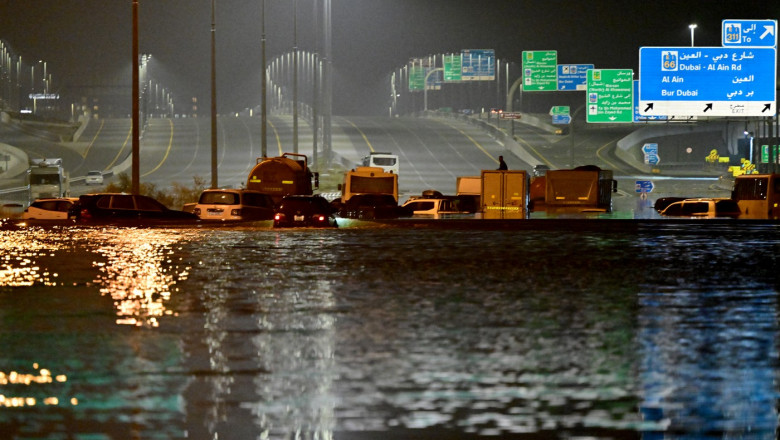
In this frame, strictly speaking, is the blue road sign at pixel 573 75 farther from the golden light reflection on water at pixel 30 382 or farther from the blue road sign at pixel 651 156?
the golden light reflection on water at pixel 30 382

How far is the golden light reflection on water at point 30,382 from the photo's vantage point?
29.7ft

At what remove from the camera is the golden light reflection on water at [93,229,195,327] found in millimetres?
15227

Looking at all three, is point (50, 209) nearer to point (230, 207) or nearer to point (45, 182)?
point (230, 207)

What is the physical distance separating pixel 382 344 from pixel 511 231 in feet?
76.2

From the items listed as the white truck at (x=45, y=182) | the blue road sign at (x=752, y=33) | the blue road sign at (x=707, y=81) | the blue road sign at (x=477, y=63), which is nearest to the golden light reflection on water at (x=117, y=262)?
the blue road sign at (x=707, y=81)

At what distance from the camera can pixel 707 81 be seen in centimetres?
6356

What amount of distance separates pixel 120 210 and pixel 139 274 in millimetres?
17508

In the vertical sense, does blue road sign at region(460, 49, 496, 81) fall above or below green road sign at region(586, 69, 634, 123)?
above

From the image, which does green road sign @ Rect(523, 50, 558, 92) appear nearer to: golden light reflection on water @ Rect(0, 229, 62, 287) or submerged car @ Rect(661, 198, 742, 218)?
submerged car @ Rect(661, 198, 742, 218)

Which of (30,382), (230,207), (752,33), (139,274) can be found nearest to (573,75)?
(752,33)

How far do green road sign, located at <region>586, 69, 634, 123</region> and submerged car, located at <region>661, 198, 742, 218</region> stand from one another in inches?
1565

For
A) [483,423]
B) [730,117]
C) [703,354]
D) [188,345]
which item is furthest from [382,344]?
[730,117]

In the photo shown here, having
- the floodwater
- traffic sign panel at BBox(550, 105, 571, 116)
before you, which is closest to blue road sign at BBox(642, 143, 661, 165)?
traffic sign panel at BBox(550, 105, 571, 116)

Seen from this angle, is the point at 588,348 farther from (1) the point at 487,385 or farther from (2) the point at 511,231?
(2) the point at 511,231
